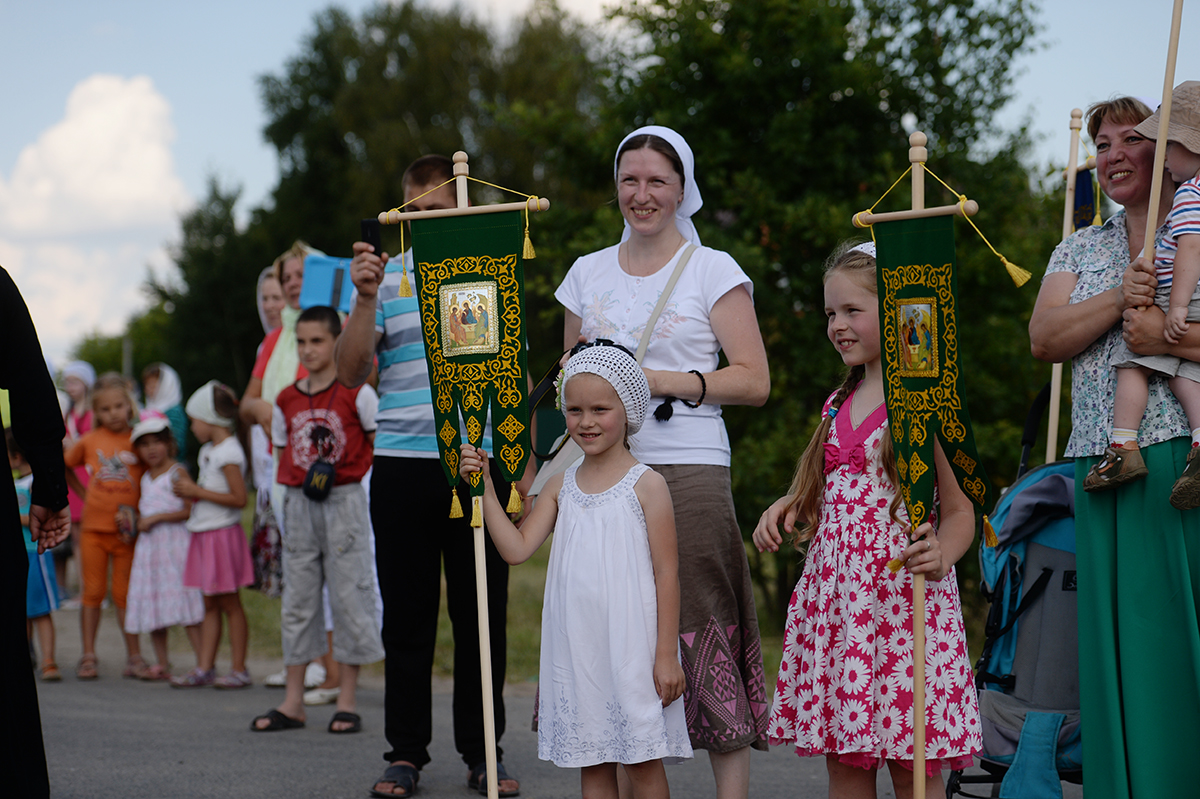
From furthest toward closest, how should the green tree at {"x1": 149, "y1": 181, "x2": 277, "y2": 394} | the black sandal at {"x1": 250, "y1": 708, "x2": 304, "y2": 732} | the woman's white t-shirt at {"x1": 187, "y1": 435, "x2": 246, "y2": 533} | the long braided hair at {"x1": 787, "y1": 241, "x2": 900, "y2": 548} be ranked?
the green tree at {"x1": 149, "y1": 181, "x2": 277, "y2": 394} → the woman's white t-shirt at {"x1": 187, "y1": 435, "x2": 246, "y2": 533} → the black sandal at {"x1": 250, "y1": 708, "x2": 304, "y2": 732} → the long braided hair at {"x1": 787, "y1": 241, "x2": 900, "y2": 548}

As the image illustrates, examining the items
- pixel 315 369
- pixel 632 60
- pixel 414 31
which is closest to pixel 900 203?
pixel 632 60

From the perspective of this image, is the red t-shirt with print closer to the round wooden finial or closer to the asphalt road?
the asphalt road

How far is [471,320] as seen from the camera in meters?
3.55

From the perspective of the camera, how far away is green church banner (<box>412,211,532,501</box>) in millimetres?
3533

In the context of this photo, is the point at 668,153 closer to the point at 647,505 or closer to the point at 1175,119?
the point at 647,505

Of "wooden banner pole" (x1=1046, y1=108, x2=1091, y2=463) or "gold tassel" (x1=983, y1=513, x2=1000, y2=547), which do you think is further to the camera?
"wooden banner pole" (x1=1046, y1=108, x2=1091, y2=463)

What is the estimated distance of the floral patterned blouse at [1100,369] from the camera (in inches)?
128

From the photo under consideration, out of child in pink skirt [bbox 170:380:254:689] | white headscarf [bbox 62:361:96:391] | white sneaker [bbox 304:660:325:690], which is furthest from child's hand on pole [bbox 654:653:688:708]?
white headscarf [bbox 62:361:96:391]

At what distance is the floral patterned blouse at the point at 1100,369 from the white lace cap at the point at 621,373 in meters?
1.33

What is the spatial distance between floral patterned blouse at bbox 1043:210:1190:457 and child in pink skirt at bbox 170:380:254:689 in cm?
537

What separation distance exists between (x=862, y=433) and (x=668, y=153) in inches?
42.7

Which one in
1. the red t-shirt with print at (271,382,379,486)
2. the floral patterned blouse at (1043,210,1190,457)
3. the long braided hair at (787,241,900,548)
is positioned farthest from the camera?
the red t-shirt with print at (271,382,379,486)

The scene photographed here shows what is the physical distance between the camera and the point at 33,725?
3740mm

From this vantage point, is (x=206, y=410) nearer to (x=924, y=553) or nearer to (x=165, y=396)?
(x=165, y=396)
